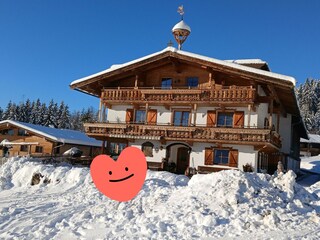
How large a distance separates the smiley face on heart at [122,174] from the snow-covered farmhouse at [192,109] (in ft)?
53.7

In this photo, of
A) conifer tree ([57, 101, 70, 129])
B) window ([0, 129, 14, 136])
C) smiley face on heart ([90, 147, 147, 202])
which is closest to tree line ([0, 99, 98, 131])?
conifer tree ([57, 101, 70, 129])

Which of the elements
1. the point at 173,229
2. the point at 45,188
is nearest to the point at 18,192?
the point at 45,188

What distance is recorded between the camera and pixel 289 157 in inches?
1184

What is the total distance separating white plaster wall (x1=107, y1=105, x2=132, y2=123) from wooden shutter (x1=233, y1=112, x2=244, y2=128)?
8.00 meters

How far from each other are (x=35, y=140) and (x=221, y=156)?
69.1 feet

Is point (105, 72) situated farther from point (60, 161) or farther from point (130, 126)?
point (60, 161)

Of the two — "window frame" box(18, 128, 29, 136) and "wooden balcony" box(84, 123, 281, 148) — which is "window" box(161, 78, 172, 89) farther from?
"window frame" box(18, 128, 29, 136)

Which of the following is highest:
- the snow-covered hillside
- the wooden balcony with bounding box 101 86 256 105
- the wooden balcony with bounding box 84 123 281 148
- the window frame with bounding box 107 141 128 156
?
the wooden balcony with bounding box 101 86 256 105

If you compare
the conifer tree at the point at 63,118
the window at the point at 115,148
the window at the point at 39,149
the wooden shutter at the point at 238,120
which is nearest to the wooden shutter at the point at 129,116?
the window at the point at 115,148

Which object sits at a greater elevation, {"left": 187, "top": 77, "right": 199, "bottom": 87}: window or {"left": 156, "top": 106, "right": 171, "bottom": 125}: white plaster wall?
{"left": 187, "top": 77, "right": 199, "bottom": 87}: window

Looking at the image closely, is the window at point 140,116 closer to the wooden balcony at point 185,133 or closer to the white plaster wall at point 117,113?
the white plaster wall at point 117,113

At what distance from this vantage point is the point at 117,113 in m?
26.5

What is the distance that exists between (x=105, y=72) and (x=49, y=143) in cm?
1295

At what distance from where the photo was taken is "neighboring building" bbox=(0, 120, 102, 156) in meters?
34.2
